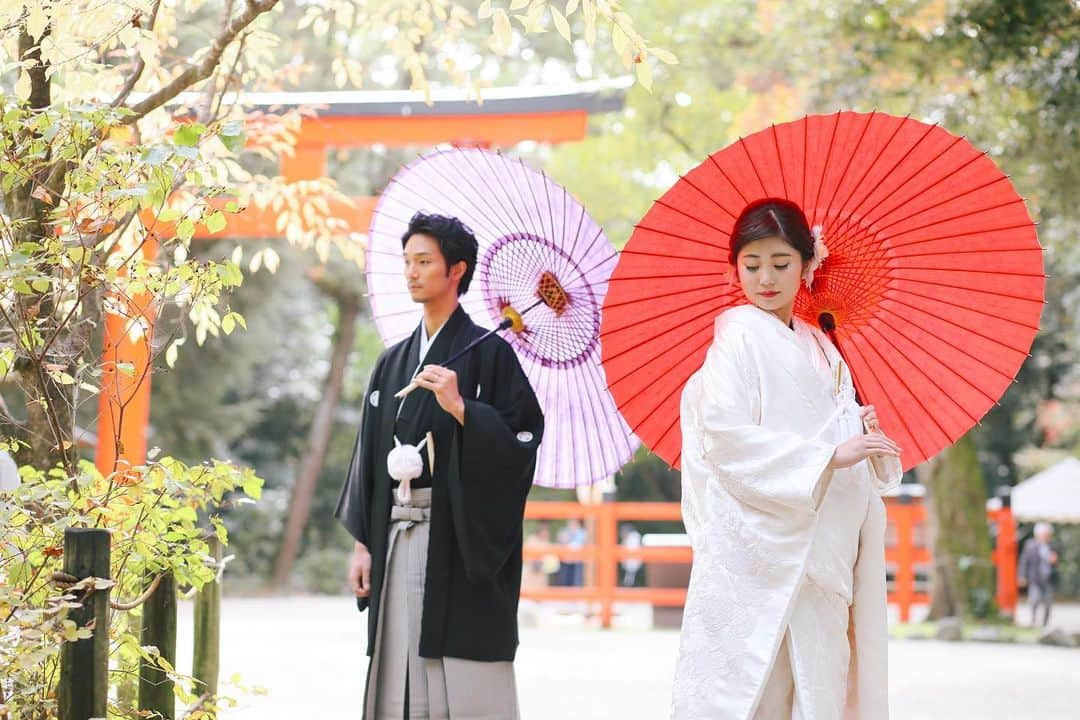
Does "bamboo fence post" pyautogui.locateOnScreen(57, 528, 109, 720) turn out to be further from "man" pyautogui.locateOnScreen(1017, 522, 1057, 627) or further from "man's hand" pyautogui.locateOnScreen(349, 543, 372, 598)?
"man" pyautogui.locateOnScreen(1017, 522, 1057, 627)

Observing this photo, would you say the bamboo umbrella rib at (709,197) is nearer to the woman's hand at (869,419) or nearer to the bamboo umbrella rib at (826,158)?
the bamboo umbrella rib at (826,158)

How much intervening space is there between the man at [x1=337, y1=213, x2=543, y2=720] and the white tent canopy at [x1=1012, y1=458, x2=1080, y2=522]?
15.1 metres

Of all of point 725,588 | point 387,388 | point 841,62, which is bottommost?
point 725,588

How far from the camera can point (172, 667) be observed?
412 centimetres

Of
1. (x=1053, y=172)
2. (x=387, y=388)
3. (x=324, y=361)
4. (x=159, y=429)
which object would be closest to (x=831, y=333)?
(x=387, y=388)

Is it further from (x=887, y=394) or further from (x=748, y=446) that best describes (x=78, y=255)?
(x=887, y=394)

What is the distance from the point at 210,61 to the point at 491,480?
5.77 feet

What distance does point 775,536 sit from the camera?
3490 millimetres

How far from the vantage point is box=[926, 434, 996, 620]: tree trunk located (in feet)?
50.8

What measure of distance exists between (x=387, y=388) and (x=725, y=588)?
117cm

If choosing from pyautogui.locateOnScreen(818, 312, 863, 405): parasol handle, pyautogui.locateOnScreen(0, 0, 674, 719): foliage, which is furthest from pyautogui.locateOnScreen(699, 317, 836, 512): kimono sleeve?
pyautogui.locateOnScreen(0, 0, 674, 719): foliage

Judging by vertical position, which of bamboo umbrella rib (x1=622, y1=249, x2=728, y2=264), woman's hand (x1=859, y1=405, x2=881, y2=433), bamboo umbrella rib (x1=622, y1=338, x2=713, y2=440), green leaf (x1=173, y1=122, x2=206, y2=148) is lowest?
woman's hand (x1=859, y1=405, x2=881, y2=433)

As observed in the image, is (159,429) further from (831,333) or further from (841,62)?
(831,333)

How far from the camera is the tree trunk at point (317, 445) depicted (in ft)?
74.5
